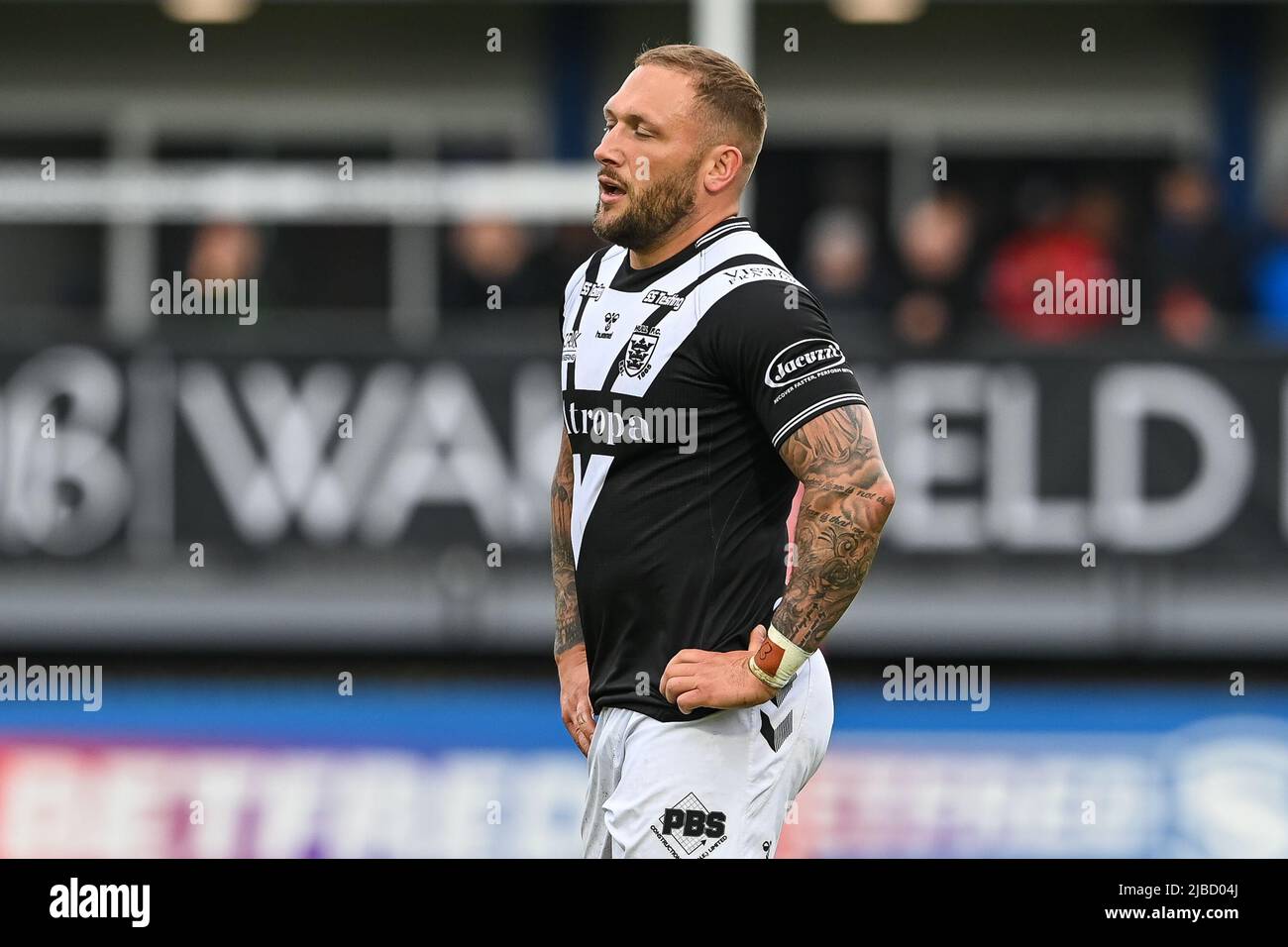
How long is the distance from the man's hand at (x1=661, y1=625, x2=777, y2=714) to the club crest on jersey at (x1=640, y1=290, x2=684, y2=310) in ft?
2.32

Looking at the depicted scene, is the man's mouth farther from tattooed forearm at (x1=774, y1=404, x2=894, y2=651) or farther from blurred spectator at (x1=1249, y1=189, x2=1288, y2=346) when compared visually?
blurred spectator at (x1=1249, y1=189, x2=1288, y2=346)

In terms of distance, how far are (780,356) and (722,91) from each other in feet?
2.07

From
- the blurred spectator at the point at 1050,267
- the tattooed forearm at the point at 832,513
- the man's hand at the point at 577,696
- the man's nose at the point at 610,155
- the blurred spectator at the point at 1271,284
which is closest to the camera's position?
the tattooed forearm at the point at 832,513

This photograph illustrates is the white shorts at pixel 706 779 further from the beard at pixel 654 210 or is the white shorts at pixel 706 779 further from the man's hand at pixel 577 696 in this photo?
the beard at pixel 654 210

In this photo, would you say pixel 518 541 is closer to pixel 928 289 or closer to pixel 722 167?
pixel 928 289

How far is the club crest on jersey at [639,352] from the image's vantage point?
161 inches

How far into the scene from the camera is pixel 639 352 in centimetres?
409

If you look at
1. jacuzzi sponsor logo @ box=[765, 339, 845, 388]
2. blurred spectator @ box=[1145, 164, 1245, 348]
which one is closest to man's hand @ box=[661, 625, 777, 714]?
jacuzzi sponsor logo @ box=[765, 339, 845, 388]

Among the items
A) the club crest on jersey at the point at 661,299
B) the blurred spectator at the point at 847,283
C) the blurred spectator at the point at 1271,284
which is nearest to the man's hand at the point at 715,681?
the club crest on jersey at the point at 661,299

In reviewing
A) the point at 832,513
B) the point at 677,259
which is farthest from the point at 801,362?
the point at 677,259

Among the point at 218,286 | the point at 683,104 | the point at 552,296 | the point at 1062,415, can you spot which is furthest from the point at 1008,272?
the point at 683,104
